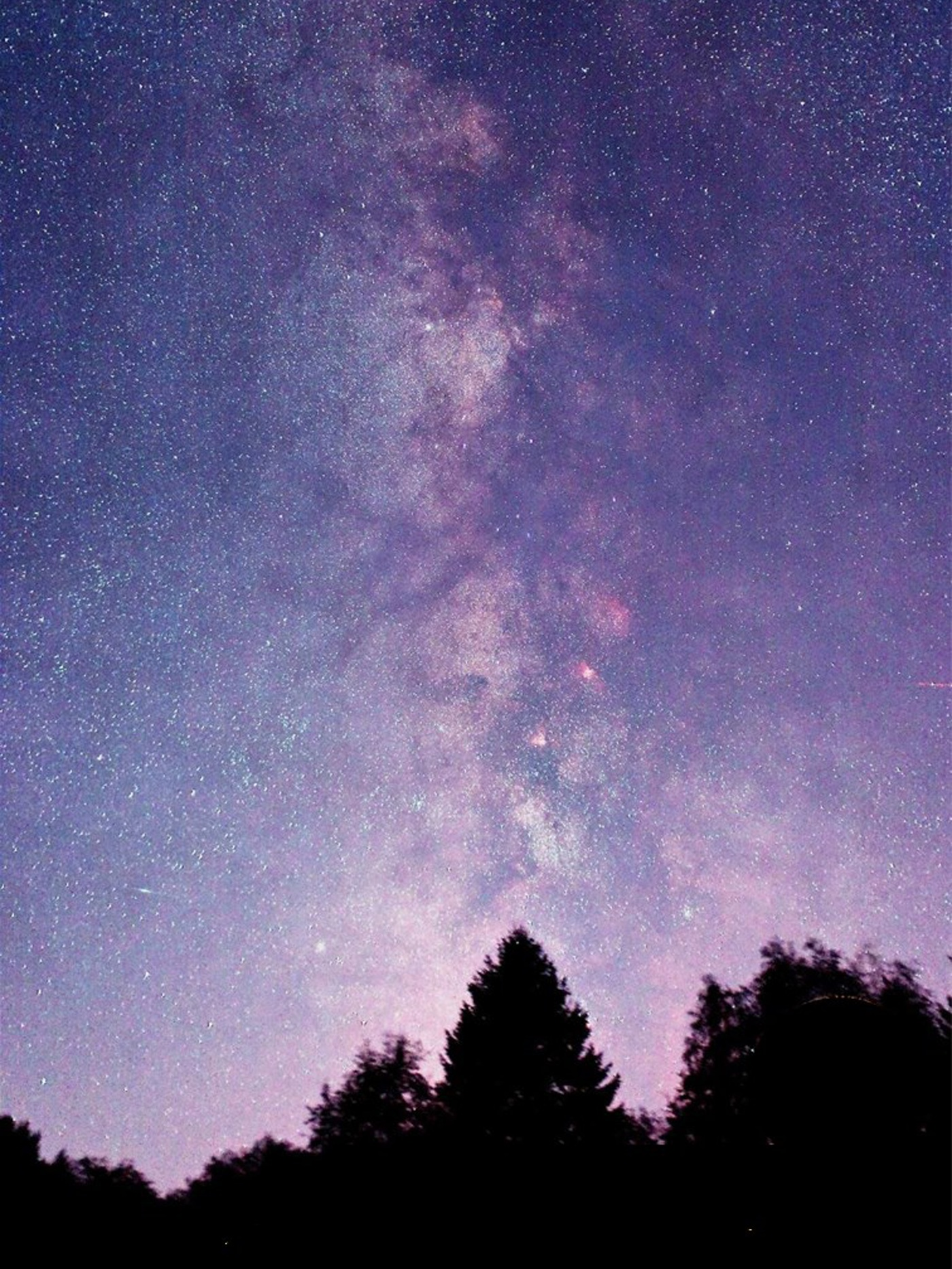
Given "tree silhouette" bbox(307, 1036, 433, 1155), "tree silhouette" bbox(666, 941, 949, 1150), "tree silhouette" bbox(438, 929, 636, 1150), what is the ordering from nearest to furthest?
"tree silhouette" bbox(666, 941, 949, 1150), "tree silhouette" bbox(438, 929, 636, 1150), "tree silhouette" bbox(307, 1036, 433, 1155)

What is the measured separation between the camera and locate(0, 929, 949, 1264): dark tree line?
3.89m

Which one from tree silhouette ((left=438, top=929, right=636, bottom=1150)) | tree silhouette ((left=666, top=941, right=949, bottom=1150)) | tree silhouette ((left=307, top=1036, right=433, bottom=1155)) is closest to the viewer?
tree silhouette ((left=666, top=941, right=949, bottom=1150))

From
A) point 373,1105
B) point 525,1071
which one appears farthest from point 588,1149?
point 373,1105

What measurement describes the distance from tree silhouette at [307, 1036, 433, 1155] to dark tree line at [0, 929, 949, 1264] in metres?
0.12

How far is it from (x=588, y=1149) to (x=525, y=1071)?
3.37 meters

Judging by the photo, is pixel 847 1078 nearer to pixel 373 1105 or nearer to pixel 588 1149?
pixel 588 1149

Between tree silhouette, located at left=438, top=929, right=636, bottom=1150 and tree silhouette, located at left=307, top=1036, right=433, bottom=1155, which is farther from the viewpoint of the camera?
tree silhouette, located at left=307, top=1036, right=433, bottom=1155

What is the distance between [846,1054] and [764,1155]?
126 cm

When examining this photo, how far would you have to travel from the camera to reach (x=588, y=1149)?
2544cm

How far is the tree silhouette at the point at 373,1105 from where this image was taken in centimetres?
3966

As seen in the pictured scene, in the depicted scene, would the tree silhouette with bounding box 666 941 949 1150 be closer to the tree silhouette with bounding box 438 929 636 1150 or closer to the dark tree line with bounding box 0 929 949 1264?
the dark tree line with bounding box 0 929 949 1264

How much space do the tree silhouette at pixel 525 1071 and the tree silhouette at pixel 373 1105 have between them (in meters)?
13.5

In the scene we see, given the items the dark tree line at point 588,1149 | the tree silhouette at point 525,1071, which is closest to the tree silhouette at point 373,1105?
the dark tree line at point 588,1149

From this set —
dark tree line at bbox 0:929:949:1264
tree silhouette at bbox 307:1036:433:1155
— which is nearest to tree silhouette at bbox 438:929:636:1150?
dark tree line at bbox 0:929:949:1264
